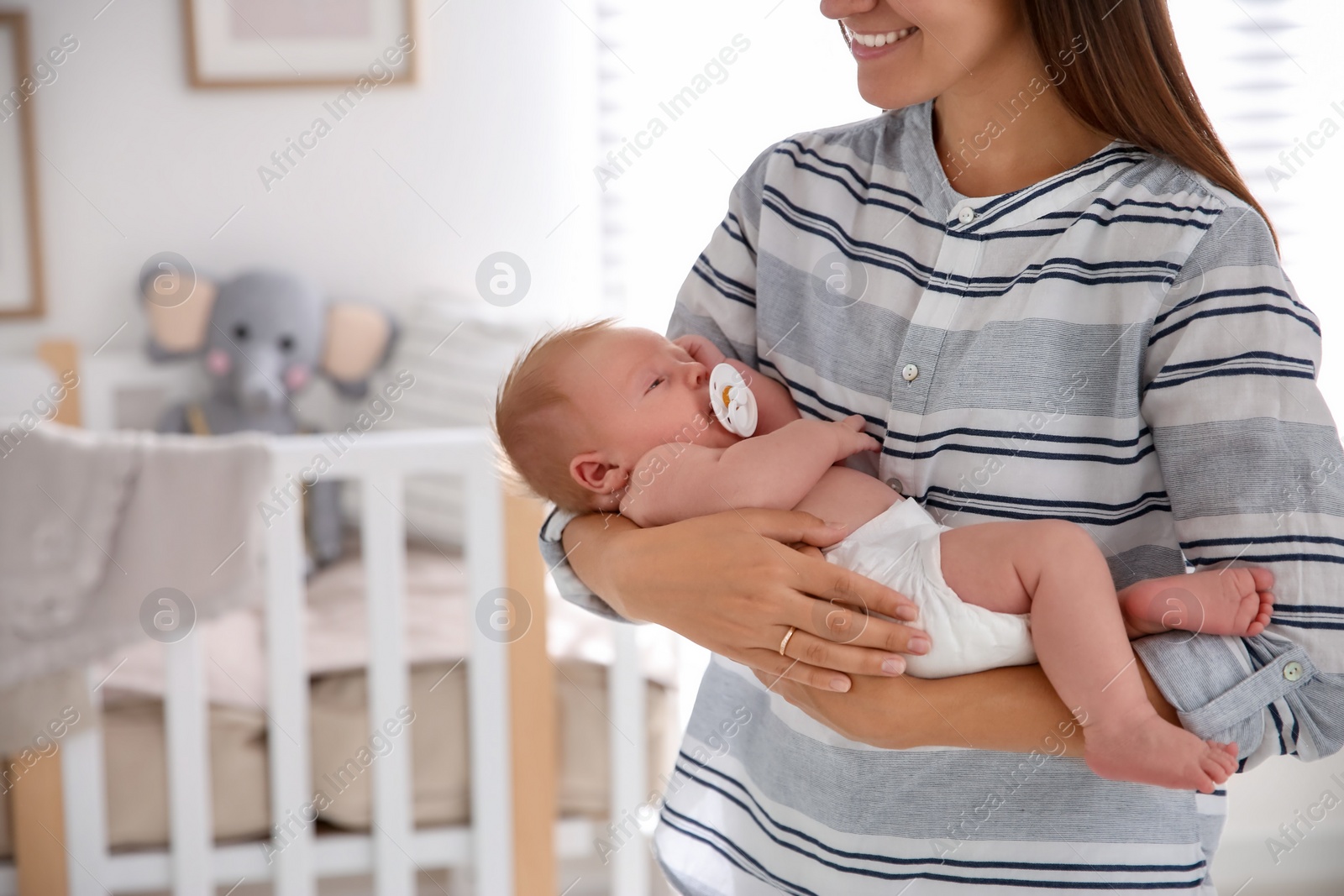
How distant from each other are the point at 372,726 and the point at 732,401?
999 mm

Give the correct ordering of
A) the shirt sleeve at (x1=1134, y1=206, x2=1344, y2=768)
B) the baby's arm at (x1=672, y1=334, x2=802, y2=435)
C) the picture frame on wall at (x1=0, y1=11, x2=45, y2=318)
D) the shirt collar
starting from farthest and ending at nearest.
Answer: the picture frame on wall at (x1=0, y1=11, x2=45, y2=318) < the baby's arm at (x1=672, y1=334, x2=802, y2=435) < the shirt collar < the shirt sleeve at (x1=1134, y1=206, x2=1344, y2=768)

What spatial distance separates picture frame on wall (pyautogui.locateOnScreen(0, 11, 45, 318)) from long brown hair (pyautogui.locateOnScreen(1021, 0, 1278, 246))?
89.8 inches

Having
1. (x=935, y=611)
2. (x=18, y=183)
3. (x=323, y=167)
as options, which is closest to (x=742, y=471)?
(x=935, y=611)

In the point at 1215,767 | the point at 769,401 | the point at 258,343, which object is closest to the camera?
the point at 1215,767

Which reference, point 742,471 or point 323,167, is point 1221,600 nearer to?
point 742,471

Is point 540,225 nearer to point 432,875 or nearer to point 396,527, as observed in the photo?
point 396,527

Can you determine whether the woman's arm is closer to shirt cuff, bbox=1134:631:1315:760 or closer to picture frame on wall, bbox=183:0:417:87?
shirt cuff, bbox=1134:631:1315:760

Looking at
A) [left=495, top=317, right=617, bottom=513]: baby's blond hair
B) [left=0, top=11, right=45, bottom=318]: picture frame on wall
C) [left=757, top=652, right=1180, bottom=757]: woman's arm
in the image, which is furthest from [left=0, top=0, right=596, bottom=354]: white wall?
[left=757, top=652, right=1180, bottom=757]: woman's arm

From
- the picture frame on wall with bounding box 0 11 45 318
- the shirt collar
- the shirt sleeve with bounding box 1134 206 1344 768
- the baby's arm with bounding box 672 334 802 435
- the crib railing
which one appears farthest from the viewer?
the picture frame on wall with bounding box 0 11 45 318

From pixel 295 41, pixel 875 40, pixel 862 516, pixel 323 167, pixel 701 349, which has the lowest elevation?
pixel 862 516

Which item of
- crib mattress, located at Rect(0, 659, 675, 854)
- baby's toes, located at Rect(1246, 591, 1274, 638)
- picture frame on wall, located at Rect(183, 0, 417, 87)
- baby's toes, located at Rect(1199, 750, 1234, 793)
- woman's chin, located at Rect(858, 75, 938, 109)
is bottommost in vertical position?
crib mattress, located at Rect(0, 659, 675, 854)

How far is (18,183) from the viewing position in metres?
2.29

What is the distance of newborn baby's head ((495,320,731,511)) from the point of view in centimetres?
86

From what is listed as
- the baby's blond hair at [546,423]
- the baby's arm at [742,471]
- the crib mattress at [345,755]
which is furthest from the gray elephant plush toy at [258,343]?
the baby's arm at [742,471]
